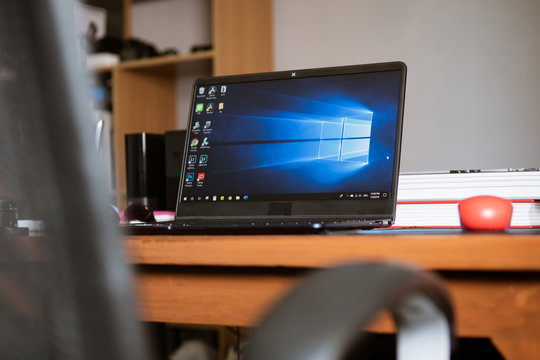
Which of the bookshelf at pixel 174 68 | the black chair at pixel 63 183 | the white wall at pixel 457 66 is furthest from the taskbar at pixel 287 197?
the white wall at pixel 457 66

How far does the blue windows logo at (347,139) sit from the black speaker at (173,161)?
0.47m

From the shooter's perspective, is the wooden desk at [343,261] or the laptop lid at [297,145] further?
the laptop lid at [297,145]

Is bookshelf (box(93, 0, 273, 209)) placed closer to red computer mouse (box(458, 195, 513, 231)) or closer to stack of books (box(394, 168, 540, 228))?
stack of books (box(394, 168, 540, 228))

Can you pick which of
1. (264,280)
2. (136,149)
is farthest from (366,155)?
(136,149)

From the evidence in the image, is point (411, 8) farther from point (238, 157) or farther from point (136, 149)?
point (238, 157)

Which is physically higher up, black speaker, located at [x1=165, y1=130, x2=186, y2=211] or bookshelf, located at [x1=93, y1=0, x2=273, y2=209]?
bookshelf, located at [x1=93, y1=0, x2=273, y2=209]

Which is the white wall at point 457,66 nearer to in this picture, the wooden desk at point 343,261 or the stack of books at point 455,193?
the stack of books at point 455,193

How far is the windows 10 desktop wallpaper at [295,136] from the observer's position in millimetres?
967

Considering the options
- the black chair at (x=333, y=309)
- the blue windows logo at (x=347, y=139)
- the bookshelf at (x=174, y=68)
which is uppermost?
the bookshelf at (x=174, y=68)

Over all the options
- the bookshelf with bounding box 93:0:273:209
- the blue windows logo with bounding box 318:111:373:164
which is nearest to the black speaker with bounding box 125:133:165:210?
the blue windows logo with bounding box 318:111:373:164

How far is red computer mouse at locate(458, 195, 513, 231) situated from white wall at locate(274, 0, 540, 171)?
5.26 ft

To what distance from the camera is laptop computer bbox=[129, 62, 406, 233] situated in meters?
0.95

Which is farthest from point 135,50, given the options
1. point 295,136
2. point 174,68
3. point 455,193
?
point 455,193

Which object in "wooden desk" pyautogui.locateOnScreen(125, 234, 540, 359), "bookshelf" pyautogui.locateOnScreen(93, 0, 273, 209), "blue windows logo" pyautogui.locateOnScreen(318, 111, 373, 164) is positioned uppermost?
"bookshelf" pyautogui.locateOnScreen(93, 0, 273, 209)
